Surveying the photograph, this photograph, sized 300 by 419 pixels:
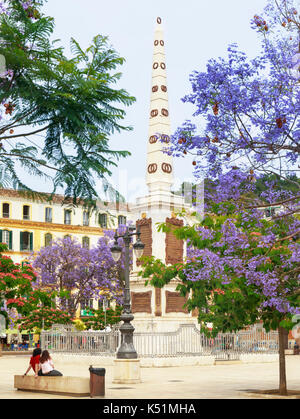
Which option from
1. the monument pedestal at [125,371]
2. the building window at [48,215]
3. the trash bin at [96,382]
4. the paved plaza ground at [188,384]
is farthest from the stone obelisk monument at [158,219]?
the building window at [48,215]

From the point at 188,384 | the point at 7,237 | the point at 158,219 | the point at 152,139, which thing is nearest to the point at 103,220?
the point at 188,384

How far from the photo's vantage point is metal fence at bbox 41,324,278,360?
2995cm

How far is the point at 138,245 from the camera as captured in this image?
2161 cm

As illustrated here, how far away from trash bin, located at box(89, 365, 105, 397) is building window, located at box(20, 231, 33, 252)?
5244cm

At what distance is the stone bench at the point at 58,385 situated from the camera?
16.8m

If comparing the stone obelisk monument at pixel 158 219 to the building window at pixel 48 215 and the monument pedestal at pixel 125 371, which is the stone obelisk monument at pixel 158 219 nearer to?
the monument pedestal at pixel 125 371

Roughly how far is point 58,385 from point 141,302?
15875mm

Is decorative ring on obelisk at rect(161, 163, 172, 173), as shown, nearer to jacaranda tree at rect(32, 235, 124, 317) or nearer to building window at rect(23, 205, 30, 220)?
jacaranda tree at rect(32, 235, 124, 317)

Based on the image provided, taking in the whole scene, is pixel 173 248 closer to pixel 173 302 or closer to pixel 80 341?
pixel 173 302

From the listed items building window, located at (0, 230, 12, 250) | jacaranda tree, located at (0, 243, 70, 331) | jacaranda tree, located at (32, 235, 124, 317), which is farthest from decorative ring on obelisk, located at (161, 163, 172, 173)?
building window, located at (0, 230, 12, 250)

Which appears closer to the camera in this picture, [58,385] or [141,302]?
[58,385]

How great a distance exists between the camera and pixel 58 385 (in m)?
17.3

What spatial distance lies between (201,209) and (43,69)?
24.2 feet
